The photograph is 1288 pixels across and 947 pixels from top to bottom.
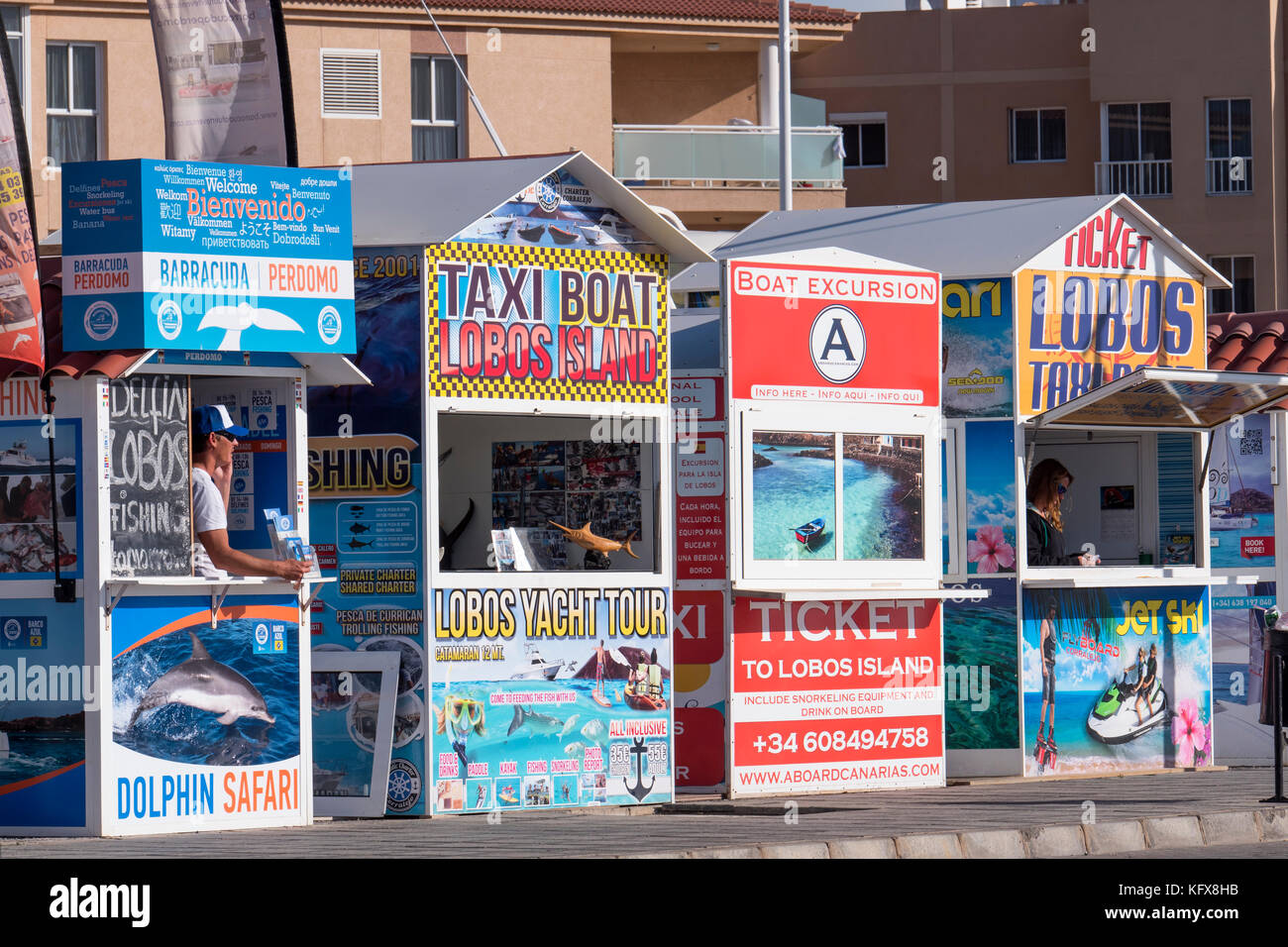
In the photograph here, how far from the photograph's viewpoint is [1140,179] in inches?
1601

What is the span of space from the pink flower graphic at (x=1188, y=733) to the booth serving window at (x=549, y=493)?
4805 millimetres

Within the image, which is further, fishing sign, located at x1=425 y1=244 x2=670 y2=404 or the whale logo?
fishing sign, located at x1=425 y1=244 x2=670 y2=404

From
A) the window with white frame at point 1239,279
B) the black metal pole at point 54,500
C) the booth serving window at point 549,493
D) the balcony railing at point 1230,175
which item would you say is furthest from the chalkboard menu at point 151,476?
the balcony railing at point 1230,175

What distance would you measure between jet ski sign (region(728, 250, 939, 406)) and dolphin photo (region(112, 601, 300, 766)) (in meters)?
3.81

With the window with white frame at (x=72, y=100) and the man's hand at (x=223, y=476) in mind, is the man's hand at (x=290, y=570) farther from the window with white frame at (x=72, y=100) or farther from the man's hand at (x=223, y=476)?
the window with white frame at (x=72, y=100)

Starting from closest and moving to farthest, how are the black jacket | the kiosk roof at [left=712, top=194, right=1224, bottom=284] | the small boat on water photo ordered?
the small boat on water photo
the kiosk roof at [left=712, top=194, right=1224, bottom=284]
the black jacket

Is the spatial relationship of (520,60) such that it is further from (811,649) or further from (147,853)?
(147,853)

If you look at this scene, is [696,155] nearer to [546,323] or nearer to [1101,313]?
[1101,313]

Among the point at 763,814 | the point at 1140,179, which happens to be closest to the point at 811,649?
the point at 763,814

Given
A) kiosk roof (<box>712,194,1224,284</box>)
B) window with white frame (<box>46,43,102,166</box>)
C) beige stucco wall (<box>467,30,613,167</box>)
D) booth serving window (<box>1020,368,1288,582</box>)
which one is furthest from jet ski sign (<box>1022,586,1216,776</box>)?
window with white frame (<box>46,43,102,166</box>)

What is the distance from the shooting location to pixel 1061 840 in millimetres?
11211

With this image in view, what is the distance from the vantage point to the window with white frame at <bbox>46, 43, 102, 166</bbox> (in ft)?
102

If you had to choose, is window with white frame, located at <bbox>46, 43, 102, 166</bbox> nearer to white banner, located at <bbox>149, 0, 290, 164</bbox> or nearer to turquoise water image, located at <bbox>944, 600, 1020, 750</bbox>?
white banner, located at <bbox>149, 0, 290, 164</bbox>

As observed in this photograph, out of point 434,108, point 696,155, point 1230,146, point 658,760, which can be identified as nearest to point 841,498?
point 658,760
